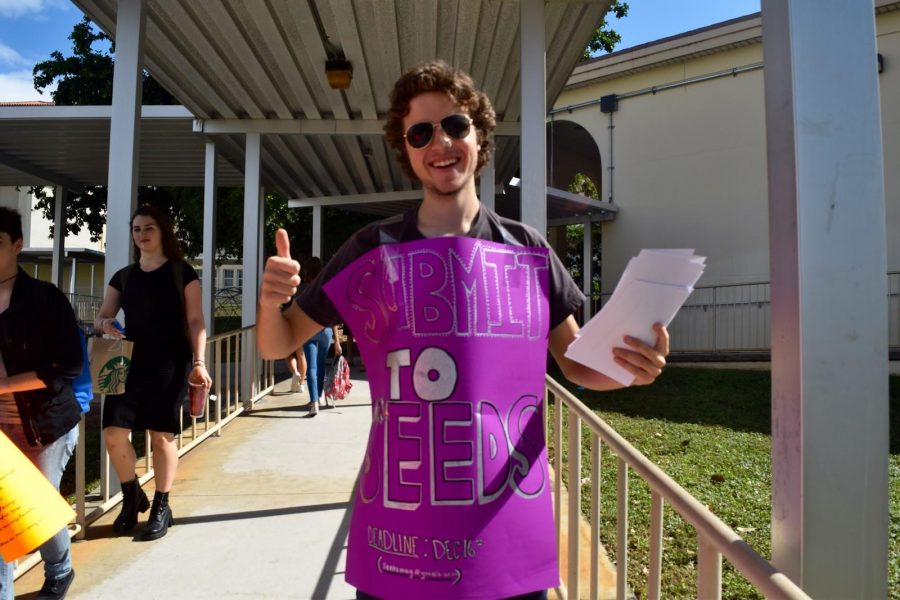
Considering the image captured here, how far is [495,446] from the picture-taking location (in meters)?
1.20

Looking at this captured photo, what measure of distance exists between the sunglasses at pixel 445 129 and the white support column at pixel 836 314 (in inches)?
30.2

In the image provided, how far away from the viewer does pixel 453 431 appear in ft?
3.88

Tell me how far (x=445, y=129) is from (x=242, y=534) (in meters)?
3.06

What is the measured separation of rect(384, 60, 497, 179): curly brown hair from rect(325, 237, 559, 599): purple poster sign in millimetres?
329

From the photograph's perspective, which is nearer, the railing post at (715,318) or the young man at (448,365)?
the young man at (448,365)

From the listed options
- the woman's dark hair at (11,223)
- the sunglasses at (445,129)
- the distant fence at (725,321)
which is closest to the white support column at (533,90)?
the woman's dark hair at (11,223)

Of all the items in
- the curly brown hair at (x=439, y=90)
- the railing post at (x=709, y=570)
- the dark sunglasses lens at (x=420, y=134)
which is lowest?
the railing post at (x=709, y=570)

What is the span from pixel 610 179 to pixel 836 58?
13.1 metres

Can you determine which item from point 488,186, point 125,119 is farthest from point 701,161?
point 125,119

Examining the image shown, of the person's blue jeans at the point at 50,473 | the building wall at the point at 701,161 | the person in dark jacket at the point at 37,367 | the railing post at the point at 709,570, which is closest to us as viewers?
the railing post at the point at 709,570

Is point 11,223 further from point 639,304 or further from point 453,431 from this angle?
point 639,304

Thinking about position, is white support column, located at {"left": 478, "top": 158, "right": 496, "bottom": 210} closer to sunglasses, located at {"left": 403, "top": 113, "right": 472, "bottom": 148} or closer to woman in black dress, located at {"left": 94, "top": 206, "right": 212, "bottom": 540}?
woman in black dress, located at {"left": 94, "top": 206, "right": 212, "bottom": 540}

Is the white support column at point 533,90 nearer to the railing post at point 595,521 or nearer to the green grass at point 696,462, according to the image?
the green grass at point 696,462

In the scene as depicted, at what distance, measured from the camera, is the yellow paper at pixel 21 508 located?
1.85 metres
